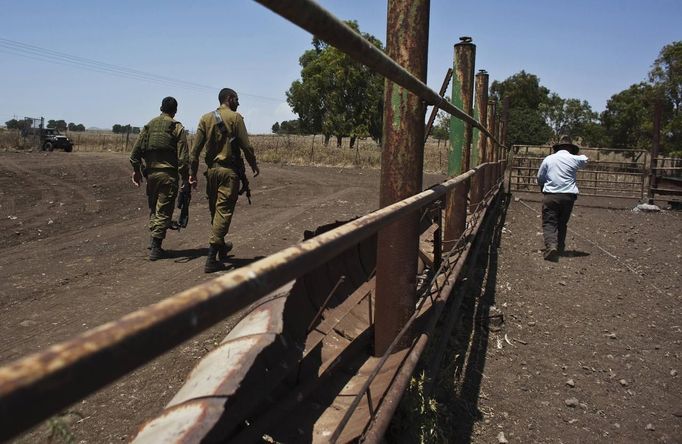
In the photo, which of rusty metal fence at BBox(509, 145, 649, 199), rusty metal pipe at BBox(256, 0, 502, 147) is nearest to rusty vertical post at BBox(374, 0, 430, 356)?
rusty metal pipe at BBox(256, 0, 502, 147)

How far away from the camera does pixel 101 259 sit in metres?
6.45

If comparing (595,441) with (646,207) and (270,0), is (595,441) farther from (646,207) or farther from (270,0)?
(646,207)

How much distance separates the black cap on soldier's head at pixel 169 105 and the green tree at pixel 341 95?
4285 centimetres

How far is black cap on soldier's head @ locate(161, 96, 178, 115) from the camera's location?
6285mm

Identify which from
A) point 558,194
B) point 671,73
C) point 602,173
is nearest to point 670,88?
point 671,73

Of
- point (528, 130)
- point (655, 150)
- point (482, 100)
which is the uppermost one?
point (528, 130)

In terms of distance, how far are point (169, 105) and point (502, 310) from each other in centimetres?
424

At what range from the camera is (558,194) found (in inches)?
311

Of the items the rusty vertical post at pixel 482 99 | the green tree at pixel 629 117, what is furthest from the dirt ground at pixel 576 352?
the green tree at pixel 629 117

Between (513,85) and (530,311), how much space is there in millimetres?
71871

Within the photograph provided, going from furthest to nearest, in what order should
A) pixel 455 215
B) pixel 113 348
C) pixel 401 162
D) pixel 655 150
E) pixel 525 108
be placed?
pixel 525 108
pixel 655 150
pixel 455 215
pixel 401 162
pixel 113 348

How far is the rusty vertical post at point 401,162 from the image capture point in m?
2.33

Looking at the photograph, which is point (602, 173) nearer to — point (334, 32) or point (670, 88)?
point (334, 32)

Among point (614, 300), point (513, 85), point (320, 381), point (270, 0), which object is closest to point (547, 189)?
point (614, 300)
